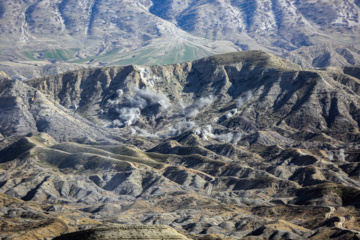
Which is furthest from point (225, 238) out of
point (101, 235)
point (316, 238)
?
point (101, 235)

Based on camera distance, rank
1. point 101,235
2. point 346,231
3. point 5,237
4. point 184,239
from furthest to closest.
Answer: point 346,231 → point 5,237 → point 184,239 → point 101,235

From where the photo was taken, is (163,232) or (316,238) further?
(316,238)

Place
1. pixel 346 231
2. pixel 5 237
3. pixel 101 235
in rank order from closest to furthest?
1. pixel 101 235
2. pixel 5 237
3. pixel 346 231

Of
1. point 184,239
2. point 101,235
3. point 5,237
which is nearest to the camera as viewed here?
point 101,235

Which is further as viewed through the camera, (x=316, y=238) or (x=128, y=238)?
(x=316, y=238)

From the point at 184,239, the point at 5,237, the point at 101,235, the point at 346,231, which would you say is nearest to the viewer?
the point at 101,235

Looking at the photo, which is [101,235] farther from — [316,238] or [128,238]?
[316,238]

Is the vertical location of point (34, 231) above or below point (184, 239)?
below

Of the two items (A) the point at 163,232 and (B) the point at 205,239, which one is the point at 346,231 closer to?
(B) the point at 205,239

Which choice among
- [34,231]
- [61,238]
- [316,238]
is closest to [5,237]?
[34,231]
